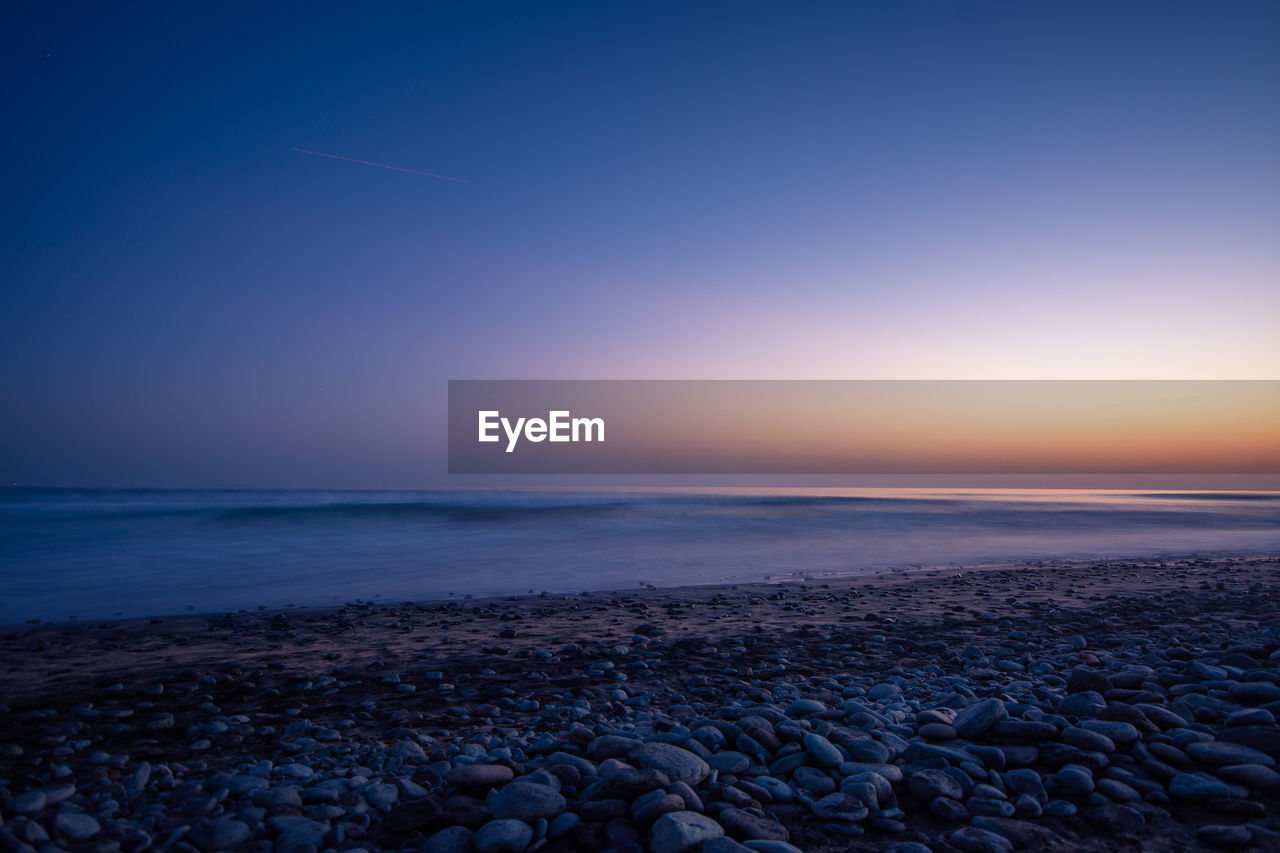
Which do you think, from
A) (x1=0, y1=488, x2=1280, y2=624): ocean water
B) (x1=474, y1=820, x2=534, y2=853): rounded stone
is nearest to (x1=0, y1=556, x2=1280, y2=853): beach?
(x1=474, y1=820, x2=534, y2=853): rounded stone

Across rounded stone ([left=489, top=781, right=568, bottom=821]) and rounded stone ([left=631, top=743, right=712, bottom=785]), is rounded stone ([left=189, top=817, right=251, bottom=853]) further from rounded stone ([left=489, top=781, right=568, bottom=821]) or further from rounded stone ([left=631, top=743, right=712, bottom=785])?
rounded stone ([left=631, top=743, right=712, bottom=785])

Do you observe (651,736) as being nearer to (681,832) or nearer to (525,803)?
(525,803)

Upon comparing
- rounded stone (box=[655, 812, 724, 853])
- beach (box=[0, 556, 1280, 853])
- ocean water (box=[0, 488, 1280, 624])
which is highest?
rounded stone (box=[655, 812, 724, 853])

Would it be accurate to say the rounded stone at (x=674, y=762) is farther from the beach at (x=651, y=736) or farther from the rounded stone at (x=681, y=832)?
the rounded stone at (x=681, y=832)

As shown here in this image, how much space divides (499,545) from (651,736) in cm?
1463

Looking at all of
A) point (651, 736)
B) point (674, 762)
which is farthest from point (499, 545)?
point (674, 762)


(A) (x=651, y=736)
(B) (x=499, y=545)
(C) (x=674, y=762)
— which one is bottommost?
(B) (x=499, y=545)

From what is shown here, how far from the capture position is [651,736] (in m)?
3.70

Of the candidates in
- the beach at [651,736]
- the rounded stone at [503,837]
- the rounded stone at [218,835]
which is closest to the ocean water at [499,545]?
the beach at [651,736]

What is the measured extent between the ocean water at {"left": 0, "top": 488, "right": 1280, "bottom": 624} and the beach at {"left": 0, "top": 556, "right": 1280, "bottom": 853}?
3834 mm

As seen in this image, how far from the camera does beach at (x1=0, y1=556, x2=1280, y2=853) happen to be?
2773 mm

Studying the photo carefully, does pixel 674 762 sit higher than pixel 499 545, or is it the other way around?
pixel 674 762

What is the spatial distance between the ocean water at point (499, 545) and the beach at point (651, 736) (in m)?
3.83

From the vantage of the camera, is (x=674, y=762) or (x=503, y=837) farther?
(x=674, y=762)
